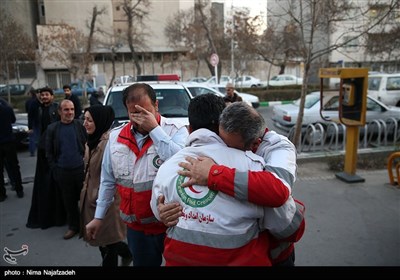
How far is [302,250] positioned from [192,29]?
30151mm

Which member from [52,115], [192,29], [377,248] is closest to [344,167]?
[377,248]

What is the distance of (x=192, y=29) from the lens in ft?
104

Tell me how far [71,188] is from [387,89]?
14710mm

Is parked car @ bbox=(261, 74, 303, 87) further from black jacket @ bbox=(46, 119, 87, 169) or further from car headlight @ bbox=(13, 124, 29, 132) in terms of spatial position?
black jacket @ bbox=(46, 119, 87, 169)

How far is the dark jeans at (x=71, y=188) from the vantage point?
4312 millimetres

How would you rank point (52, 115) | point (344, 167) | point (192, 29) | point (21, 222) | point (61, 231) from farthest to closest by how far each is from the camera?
point (192, 29) → point (344, 167) → point (52, 115) → point (21, 222) → point (61, 231)

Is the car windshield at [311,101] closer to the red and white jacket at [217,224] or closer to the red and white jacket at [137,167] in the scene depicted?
the red and white jacket at [137,167]

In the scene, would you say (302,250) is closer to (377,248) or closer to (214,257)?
(377,248)

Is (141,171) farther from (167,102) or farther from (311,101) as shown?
(311,101)

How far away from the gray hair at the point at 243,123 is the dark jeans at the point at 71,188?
10.6ft

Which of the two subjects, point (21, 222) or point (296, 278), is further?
point (21, 222)

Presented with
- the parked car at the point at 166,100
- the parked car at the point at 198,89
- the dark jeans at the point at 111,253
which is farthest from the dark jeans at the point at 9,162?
the parked car at the point at 198,89

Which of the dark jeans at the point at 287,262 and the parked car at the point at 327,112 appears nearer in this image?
the dark jeans at the point at 287,262

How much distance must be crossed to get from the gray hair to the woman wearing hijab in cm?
170
